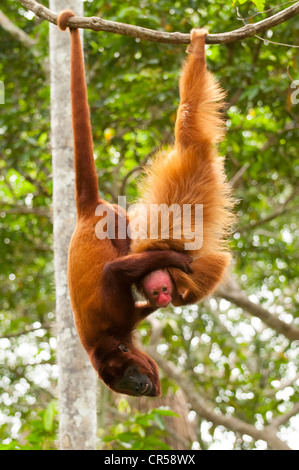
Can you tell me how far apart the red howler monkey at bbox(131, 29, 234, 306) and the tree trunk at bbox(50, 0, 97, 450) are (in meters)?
1.81

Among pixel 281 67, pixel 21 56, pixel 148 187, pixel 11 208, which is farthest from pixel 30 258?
pixel 148 187

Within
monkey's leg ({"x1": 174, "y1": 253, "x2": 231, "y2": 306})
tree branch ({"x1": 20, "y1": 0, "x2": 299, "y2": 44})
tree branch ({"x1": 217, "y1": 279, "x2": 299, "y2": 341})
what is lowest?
tree branch ({"x1": 217, "y1": 279, "x2": 299, "y2": 341})

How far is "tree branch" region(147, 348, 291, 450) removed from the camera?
8.07 meters

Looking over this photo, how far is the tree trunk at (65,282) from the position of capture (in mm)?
4812

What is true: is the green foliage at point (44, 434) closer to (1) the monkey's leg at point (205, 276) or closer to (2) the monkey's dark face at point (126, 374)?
(2) the monkey's dark face at point (126, 374)

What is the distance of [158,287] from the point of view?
2996 millimetres

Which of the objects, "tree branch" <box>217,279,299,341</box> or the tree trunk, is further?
"tree branch" <box>217,279,299,341</box>

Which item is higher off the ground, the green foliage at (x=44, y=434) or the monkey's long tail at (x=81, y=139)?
the monkey's long tail at (x=81, y=139)

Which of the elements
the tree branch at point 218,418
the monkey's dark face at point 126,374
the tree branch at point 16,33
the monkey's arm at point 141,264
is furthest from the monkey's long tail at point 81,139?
the tree branch at point 218,418

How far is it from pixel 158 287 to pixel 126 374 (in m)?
0.54

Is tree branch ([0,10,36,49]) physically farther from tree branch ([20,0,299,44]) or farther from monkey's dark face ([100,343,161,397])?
monkey's dark face ([100,343,161,397])

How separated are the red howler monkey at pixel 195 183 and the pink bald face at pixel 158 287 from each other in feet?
0.19

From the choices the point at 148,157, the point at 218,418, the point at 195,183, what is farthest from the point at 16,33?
the point at 218,418

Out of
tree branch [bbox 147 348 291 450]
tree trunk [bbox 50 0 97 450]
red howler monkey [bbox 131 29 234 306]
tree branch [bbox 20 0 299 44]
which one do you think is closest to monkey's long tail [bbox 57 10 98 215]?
tree branch [bbox 20 0 299 44]
